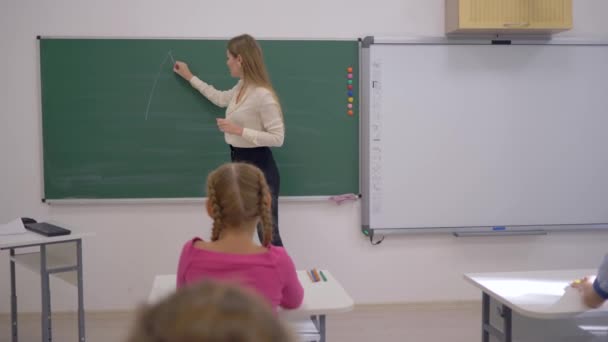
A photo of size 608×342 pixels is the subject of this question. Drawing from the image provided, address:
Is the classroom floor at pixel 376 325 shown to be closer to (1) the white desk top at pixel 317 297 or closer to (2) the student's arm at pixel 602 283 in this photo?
(1) the white desk top at pixel 317 297

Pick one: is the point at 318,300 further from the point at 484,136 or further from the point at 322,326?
the point at 484,136

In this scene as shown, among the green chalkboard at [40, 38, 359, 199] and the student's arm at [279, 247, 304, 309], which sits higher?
the green chalkboard at [40, 38, 359, 199]

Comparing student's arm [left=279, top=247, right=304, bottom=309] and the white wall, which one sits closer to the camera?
student's arm [left=279, top=247, right=304, bottom=309]

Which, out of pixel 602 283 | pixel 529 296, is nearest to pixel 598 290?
pixel 602 283

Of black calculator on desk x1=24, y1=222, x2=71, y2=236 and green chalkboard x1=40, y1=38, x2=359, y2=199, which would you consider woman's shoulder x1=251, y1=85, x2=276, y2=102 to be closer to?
green chalkboard x1=40, y1=38, x2=359, y2=199

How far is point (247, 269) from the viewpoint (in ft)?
5.95

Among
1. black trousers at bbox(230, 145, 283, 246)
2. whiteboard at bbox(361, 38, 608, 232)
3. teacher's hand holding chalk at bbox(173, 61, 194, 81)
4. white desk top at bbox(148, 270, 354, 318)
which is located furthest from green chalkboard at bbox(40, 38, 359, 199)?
white desk top at bbox(148, 270, 354, 318)

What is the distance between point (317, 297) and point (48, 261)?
1.80 meters

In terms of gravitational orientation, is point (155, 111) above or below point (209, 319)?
above

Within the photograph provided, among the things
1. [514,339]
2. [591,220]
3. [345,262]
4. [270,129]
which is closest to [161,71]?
[270,129]

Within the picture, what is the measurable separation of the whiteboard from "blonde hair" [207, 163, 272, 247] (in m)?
2.33

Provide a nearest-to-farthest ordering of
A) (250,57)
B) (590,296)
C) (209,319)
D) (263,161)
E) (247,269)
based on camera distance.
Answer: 1. (209,319)
2. (247,269)
3. (590,296)
4. (250,57)
5. (263,161)

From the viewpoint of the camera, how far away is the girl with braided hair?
5.97 feet

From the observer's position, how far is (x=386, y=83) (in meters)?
4.23
